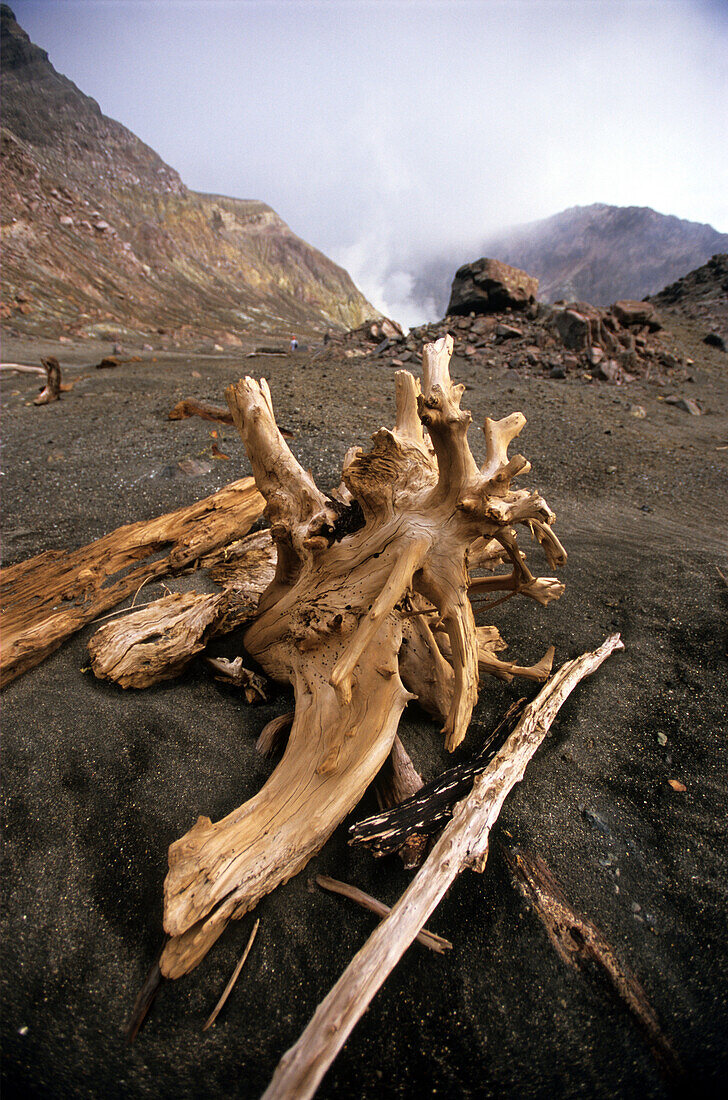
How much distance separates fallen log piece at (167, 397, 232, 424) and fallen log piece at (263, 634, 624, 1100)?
16.9 feet

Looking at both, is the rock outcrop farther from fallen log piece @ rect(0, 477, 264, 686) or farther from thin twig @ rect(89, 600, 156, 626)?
thin twig @ rect(89, 600, 156, 626)

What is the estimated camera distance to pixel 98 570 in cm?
→ 290

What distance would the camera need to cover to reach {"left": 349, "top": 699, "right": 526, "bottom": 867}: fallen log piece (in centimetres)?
144

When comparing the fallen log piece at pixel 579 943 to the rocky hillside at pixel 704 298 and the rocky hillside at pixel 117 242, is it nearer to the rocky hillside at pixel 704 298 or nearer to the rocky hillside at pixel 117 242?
the rocky hillside at pixel 704 298

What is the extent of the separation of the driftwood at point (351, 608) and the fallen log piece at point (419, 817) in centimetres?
11

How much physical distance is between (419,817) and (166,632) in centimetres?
149

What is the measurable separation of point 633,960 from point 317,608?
5.12ft

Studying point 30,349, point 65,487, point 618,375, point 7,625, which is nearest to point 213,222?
point 30,349

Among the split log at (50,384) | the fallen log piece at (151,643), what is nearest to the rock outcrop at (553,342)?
the split log at (50,384)

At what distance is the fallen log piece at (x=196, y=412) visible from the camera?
567 centimetres

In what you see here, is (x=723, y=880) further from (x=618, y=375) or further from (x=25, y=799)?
(x=618, y=375)

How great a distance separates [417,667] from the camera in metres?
2.08

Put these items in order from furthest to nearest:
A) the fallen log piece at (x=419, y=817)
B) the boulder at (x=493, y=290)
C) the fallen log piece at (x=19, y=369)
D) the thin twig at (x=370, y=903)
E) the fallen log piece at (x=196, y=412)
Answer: the boulder at (x=493, y=290), the fallen log piece at (x=19, y=369), the fallen log piece at (x=196, y=412), the fallen log piece at (x=419, y=817), the thin twig at (x=370, y=903)

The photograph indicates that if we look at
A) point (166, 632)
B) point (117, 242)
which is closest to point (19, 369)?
point (166, 632)
